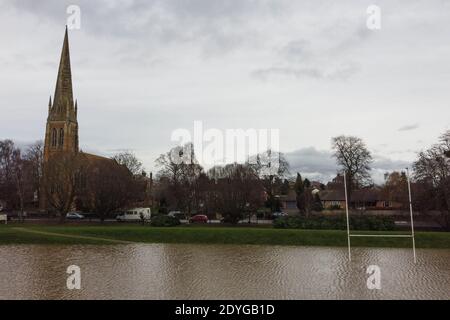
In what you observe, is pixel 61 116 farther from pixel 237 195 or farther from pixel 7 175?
pixel 237 195

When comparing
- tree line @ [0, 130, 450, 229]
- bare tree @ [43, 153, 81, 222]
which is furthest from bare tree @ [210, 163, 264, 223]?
Answer: bare tree @ [43, 153, 81, 222]

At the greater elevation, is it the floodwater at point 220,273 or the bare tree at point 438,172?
the bare tree at point 438,172

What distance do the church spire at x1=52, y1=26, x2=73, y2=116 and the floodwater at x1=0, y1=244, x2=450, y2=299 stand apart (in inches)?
2404

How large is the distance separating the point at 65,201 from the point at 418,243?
115ft

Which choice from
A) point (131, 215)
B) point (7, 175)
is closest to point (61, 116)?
point (7, 175)

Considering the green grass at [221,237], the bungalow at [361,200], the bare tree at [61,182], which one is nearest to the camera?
the green grass at [221,237]

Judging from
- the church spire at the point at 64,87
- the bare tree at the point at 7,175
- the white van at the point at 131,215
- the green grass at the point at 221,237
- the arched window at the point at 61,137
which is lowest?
the green grass at the point at 221,237

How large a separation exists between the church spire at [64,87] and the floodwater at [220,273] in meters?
61.1

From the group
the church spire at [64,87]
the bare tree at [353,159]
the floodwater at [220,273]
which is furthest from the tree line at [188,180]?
the church spire at [64,87]

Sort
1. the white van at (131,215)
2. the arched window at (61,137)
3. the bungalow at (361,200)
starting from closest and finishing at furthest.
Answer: the white van at (131,215) < the bungalow at (361,200) < the arched window at (61,137)

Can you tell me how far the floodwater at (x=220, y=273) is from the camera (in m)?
13.7

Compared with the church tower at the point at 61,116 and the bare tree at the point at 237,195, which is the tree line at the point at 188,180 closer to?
the bare tree at the point at 237,195

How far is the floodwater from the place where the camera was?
13742 millimetres
